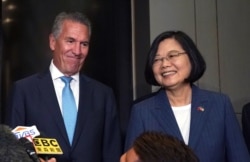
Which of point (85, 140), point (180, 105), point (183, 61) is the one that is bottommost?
point (85, 140)

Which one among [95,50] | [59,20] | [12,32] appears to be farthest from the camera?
[95,50]

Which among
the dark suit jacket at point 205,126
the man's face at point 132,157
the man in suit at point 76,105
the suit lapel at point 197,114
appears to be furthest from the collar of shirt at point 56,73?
the man's face at point 132,157

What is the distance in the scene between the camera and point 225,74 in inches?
169

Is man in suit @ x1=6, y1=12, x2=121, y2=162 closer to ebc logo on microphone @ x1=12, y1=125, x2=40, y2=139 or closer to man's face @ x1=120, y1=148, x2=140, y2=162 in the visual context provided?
ebc logo on microphone @ x1=12, y1=125, x2=40, y2=139

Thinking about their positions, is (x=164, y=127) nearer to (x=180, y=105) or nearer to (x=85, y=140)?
(x=180, y=105)

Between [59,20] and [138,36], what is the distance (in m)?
1.64

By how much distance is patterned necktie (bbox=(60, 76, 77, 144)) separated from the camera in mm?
2348

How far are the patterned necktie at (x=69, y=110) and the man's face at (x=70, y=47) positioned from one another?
10 cm

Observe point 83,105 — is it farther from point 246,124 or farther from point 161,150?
point 161,150

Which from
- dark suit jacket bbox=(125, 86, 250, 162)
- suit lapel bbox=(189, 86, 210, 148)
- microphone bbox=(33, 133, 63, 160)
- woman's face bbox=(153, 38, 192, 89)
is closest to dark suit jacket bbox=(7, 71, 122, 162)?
dark suit jacket bbox=(125, 86, 250, 162)

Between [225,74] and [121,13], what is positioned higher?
[121,13]

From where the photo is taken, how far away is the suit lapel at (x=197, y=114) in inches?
88.8

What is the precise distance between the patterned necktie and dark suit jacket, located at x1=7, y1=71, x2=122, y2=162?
3 centimetres

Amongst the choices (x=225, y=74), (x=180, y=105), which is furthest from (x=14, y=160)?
(x=225, y=74)
